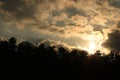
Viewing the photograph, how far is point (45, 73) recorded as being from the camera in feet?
327

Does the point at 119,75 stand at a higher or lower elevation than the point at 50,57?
lower

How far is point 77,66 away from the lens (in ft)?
369

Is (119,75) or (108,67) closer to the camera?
(119,75)

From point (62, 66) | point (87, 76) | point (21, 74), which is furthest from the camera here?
point (62, 66)

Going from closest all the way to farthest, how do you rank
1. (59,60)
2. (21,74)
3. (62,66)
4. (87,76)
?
(21,74), (87,76), (62,66), (59,60)

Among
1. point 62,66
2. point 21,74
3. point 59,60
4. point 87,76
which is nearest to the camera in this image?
point 21,74

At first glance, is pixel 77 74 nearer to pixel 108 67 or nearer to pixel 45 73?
pixel 45 73

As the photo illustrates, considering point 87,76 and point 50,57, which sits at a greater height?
point 50,57

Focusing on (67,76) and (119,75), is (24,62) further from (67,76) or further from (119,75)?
(119,75)

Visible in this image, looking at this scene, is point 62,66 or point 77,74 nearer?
point 77,74

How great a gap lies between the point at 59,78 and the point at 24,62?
16538 mm

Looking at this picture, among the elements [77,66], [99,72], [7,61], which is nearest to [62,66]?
[77,66]

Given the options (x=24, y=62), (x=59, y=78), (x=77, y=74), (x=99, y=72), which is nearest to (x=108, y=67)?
(x=99, y=72)

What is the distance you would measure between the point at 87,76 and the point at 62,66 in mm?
12061
